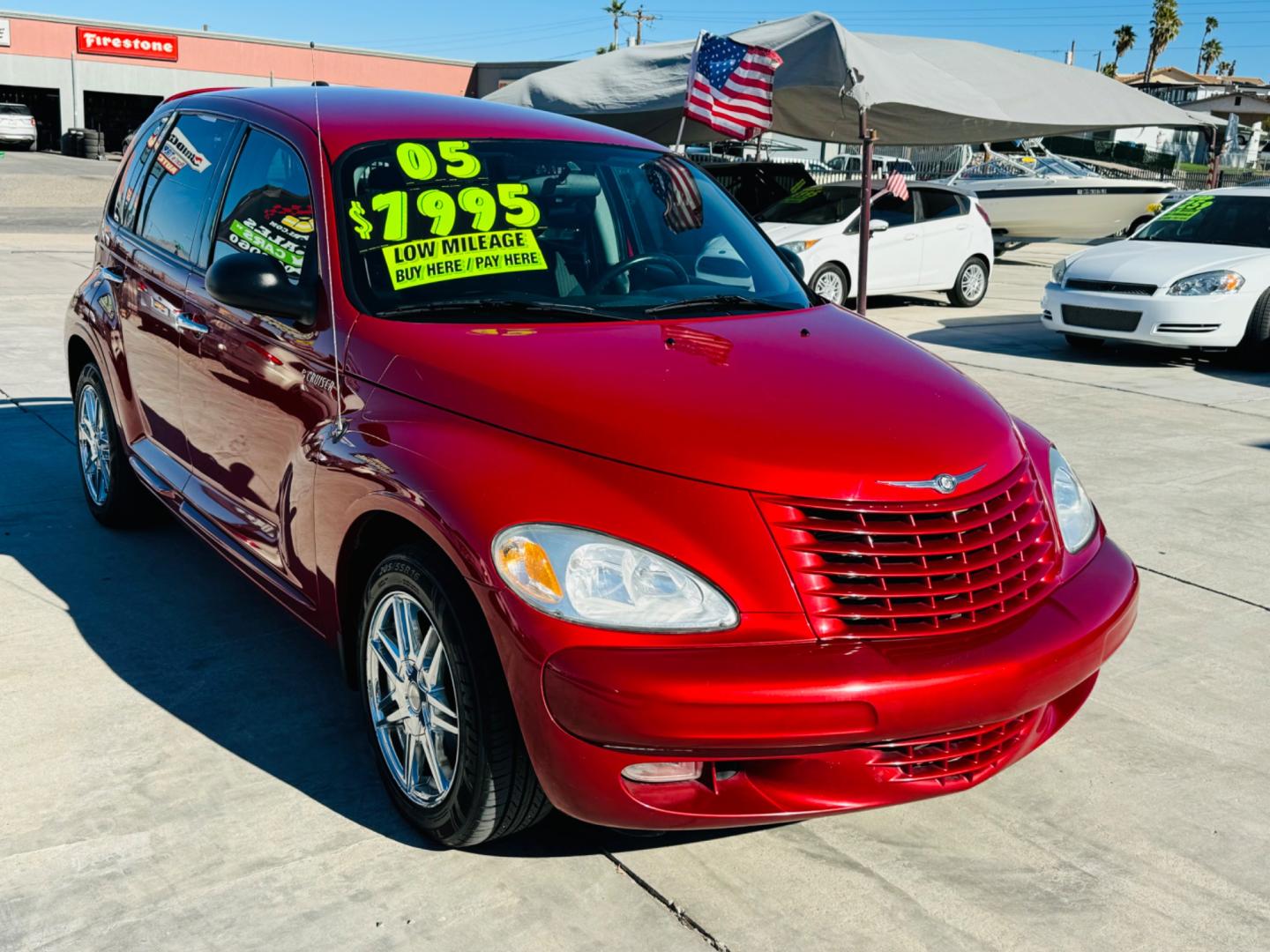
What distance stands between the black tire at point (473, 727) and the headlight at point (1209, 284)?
29.0 ft

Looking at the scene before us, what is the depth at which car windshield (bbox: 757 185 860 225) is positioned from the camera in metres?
13.4

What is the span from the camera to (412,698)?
2.96 meters

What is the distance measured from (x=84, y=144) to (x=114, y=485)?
4470 cm

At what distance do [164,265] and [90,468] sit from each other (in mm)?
1389

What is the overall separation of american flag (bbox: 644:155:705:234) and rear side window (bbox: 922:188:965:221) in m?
10.5

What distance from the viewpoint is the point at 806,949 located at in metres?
2.63

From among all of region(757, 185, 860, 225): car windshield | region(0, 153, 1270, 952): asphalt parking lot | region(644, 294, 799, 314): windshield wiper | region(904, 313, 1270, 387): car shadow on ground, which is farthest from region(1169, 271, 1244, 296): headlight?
region(644, 294, 799, 314): windshield wiper

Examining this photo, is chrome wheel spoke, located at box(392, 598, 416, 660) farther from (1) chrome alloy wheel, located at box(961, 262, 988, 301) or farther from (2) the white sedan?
(1) chrome alloy wheel, located at box(961, 262, 988, 301)

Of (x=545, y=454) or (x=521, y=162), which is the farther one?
(x=521, y=162)

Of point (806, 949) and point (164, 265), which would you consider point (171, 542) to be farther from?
point (806, 949)

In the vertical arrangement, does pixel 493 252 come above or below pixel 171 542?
above

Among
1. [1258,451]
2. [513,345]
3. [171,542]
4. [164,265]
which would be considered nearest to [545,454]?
[513,345]

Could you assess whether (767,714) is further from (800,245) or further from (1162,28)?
(1162,28)

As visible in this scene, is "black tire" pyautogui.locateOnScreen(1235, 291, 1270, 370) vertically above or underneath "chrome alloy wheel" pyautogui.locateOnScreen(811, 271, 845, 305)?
above
